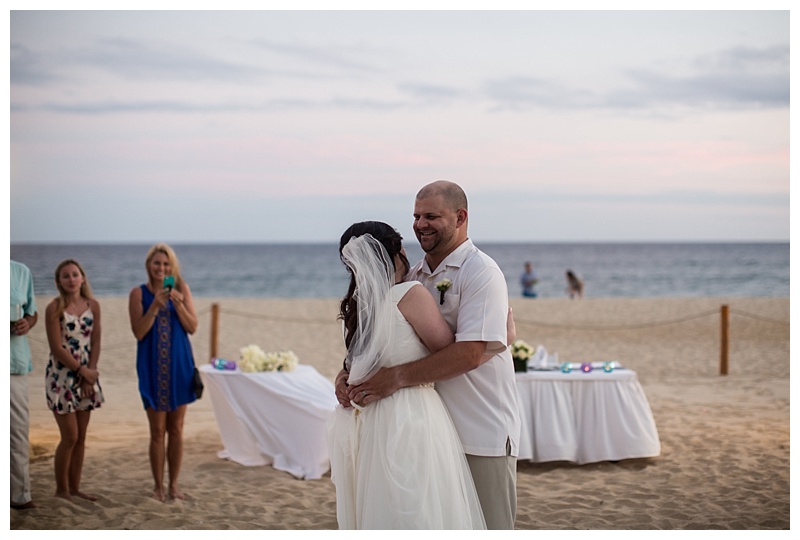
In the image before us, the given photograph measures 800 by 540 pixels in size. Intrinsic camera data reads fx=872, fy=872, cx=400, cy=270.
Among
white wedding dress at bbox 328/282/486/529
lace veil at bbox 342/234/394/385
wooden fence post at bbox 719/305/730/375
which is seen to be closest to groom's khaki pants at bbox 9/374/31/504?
white wedding dress at bbox 328/282/486/529

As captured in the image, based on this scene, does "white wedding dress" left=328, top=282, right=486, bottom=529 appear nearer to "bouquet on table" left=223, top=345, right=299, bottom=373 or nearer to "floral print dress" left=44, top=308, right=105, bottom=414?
"floral print dress" left=44, top=308, right=105, bottom=414

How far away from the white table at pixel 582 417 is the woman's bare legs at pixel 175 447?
2.51 metres

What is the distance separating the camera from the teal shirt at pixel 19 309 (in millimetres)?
5293

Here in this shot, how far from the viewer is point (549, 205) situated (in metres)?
51.1

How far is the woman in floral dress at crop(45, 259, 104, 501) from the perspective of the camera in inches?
217

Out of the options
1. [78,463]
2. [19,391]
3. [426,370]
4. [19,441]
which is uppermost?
[426,370]

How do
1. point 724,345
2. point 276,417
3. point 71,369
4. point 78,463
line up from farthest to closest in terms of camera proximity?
point 724,345 → point 276,417 → point 78,463 → point 71,369

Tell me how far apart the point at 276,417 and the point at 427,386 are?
355cm

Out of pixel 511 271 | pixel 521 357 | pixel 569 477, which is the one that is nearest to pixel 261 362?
pixel 521 357

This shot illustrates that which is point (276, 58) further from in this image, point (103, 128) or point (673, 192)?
point (673, 192)

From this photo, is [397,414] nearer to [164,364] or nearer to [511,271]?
[164,364]

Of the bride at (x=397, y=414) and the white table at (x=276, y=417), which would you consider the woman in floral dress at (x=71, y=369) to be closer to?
the white table at (x=276, y=417)

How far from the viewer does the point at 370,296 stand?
316 cm

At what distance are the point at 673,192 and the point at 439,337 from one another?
157 feet
